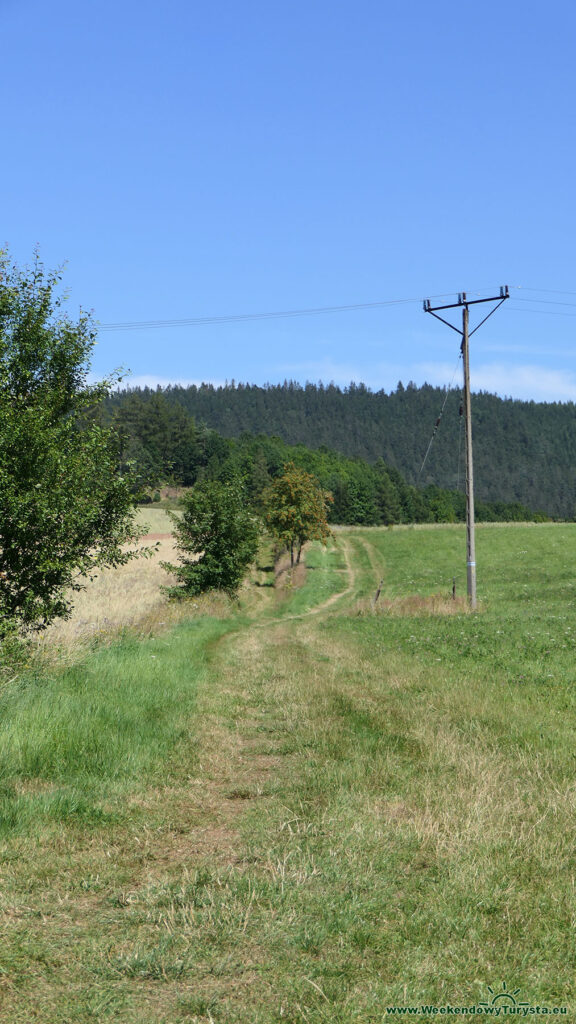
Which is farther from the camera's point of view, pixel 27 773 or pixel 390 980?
pixel 27 773

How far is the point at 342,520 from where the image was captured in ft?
456

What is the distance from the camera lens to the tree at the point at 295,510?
54375mm

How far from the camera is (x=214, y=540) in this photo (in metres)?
35.6

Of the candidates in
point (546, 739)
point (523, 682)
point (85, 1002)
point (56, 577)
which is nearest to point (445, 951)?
point (85, 1002)

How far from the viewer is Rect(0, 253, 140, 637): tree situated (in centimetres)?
1386

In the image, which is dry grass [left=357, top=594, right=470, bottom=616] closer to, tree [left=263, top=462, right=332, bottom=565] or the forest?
tree [left=263, top=462, right=332, bottom=565]

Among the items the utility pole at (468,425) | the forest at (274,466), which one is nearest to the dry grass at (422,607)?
the utility pole at (468,425)

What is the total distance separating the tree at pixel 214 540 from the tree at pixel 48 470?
1743 cm

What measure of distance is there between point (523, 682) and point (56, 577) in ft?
31.6

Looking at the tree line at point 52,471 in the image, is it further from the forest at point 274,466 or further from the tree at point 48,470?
the forest at point 274,466

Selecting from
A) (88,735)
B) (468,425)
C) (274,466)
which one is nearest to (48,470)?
(88,735)

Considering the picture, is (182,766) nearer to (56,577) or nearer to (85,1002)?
(85,1002)

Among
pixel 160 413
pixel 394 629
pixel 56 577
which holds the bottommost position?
pixel 394 629

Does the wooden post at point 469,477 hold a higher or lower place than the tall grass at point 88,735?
higher
